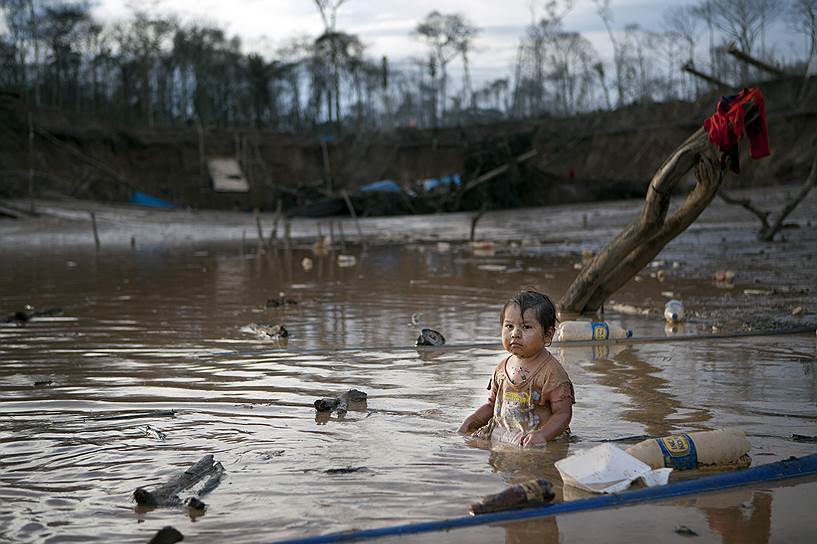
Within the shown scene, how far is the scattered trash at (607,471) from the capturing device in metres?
3.38

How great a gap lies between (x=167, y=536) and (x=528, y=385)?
1918 mm

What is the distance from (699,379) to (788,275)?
651cm

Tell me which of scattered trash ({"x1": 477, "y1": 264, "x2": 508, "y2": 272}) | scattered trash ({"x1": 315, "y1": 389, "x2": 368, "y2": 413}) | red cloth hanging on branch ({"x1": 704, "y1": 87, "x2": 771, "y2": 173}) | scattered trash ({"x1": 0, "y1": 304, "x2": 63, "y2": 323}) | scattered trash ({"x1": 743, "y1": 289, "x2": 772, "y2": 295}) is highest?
red cloth hanging on branch ({"x1": 704, "y1": 87, "x2": 771, "y2": 173})

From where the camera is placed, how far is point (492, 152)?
36406 millimetres

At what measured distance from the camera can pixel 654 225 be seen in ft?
24.7

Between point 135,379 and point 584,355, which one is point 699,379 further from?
point 135,379

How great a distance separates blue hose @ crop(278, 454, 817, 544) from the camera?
2.94m

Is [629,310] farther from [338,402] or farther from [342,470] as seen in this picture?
[342,470]

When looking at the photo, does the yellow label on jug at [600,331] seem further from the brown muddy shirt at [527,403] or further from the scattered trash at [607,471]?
the scattered trash at [607,471]

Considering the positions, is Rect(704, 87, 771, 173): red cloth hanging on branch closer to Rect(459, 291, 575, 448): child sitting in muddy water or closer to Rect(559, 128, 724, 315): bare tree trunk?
Rect(559, 128, 724, 315): bare tree trunk

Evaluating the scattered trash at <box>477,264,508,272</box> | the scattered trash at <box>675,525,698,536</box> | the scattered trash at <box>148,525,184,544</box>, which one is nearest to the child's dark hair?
the scattered trash at <box>675,525,698,536</box>

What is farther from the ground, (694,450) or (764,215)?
(764,215)

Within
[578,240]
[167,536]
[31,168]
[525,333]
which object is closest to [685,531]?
[525,333]

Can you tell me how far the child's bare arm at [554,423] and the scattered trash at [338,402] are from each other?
42.5 inches
